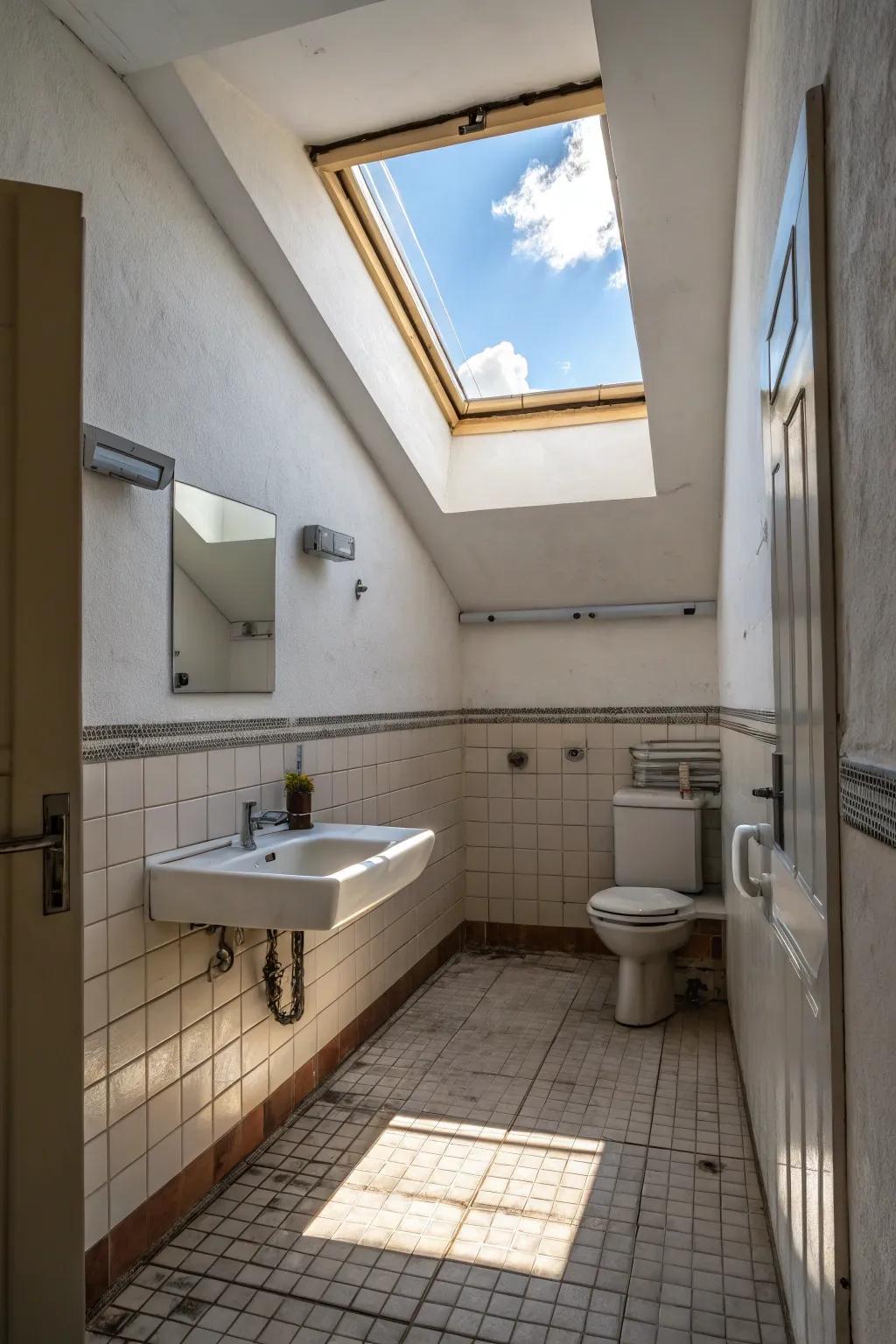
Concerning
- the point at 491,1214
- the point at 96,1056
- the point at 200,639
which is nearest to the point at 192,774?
the point at 200,639

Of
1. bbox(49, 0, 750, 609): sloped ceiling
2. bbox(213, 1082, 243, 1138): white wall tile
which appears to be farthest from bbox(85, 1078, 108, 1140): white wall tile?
bbox(49, 0, 750, 609): sloped ceiling

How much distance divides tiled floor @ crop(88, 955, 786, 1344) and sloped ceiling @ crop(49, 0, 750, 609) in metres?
2.34

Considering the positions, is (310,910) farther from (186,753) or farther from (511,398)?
(511,398)

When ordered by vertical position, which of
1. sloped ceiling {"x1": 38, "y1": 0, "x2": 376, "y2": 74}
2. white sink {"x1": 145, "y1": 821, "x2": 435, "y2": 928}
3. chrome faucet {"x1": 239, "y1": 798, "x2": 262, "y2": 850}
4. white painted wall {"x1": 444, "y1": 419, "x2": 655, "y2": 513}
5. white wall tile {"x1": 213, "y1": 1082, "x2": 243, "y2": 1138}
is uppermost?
sloped ceiling {"x1": 38, "y1": 0, "x2": 376, "y2": 74}

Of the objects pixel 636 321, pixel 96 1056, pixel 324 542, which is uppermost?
pixel 636 321

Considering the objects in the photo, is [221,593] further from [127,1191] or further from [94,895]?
[127,1191]

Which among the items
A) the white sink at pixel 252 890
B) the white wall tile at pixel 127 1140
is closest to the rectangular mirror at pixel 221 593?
the white sink at pixel 252 890

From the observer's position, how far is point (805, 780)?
1332mm

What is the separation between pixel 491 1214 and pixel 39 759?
1.65 m

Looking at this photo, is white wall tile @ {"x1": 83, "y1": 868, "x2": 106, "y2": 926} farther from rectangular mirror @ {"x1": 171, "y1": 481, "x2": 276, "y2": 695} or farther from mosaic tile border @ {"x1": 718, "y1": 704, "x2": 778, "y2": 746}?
mosaic tile border @ {"x1": 718, "y1": 704, "x2": 778, "y2": 746}

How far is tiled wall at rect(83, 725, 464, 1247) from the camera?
79.6 inches

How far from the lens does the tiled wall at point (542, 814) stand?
4.50m

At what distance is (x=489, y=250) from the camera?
3.38 m

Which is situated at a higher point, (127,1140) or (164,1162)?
(127,1140)
